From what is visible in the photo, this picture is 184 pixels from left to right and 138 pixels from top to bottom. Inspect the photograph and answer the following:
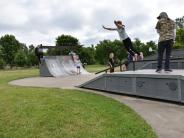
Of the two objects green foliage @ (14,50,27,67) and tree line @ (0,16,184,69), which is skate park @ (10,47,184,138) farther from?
green foliage @ (14,50,27,67)

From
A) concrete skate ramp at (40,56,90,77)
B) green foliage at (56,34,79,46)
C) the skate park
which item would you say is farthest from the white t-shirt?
green foliage at (56,34,79,46)

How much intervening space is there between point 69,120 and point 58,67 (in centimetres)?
1742

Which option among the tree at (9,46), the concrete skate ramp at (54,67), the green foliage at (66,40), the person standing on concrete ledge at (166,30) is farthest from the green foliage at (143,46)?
the person standing on concrete ledge at (166,30)

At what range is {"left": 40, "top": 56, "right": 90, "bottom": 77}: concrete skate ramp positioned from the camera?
72.0 feet

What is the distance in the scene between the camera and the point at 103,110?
6727 mm

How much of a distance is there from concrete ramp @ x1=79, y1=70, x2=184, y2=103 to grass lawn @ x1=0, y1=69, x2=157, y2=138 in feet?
4.16

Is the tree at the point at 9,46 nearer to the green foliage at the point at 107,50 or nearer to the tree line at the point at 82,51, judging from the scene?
the tree line at the point at 82,51

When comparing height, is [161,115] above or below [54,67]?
below

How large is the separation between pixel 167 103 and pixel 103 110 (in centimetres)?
212

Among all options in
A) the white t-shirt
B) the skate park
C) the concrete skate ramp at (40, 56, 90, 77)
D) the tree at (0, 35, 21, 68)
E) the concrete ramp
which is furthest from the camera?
the tree at (0, 35, 21, 68)

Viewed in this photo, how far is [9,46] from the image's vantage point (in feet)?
236

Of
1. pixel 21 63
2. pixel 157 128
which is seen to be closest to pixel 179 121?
pixel 157 128

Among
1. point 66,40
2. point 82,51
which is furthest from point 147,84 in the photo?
point 66,40

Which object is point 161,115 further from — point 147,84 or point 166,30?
point 166,30
